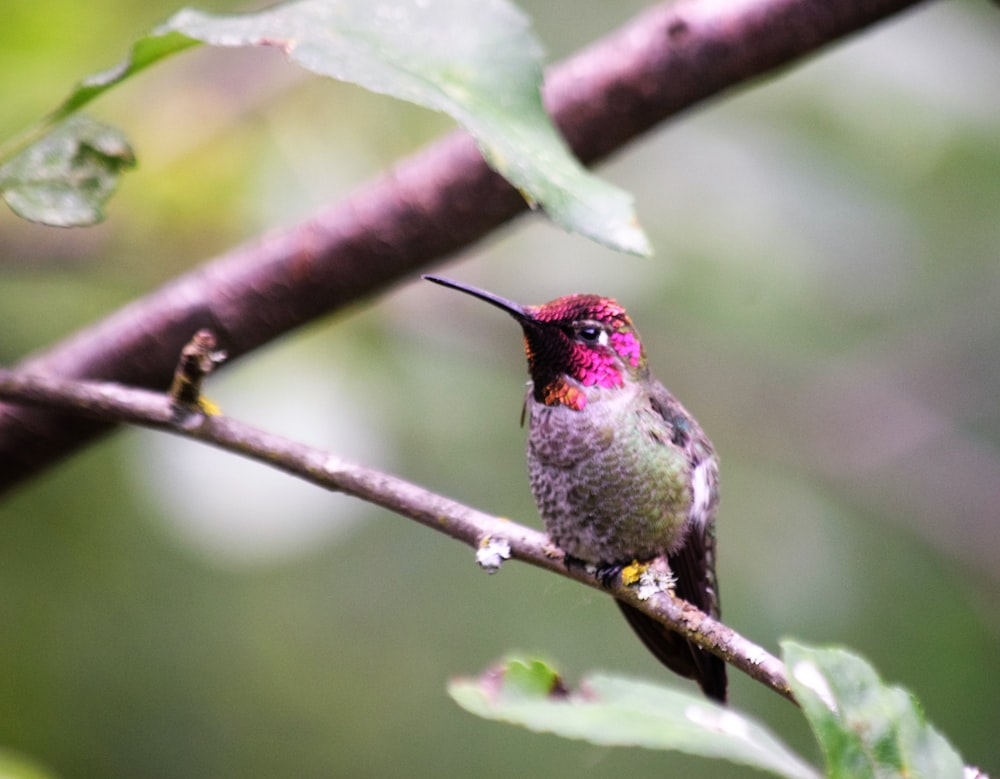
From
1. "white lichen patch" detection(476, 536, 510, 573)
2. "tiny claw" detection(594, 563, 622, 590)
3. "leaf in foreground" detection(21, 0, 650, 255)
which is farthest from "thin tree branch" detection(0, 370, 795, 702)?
"leaf in foreground" detection(21, 0, 650, 255)

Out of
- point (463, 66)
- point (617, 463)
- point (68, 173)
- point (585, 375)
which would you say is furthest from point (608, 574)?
point (68, 173)

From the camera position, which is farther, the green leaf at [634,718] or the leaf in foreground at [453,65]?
the leaf in foreground at [453,65]

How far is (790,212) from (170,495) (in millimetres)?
2086

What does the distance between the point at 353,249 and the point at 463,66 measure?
0.79m

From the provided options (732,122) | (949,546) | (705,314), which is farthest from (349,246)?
(949,546)

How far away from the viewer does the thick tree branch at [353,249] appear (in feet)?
7.07

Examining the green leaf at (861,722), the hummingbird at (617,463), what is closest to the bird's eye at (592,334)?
the hummingbird at (617,463)

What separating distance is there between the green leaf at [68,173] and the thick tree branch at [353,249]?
48 cm

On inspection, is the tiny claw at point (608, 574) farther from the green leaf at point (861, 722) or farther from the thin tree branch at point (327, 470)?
the green leaf at point (861, 722)

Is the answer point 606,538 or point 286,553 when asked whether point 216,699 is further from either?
point 606,538

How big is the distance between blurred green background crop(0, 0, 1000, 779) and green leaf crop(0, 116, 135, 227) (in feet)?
4.62

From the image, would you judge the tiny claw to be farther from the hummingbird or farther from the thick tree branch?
the thick tree branch

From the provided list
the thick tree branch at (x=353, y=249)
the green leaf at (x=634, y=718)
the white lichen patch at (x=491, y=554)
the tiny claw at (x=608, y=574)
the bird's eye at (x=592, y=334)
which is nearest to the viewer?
the green leaf at (x=634, y=718)

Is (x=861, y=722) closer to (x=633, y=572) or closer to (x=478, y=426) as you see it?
(x=633, y=572)
